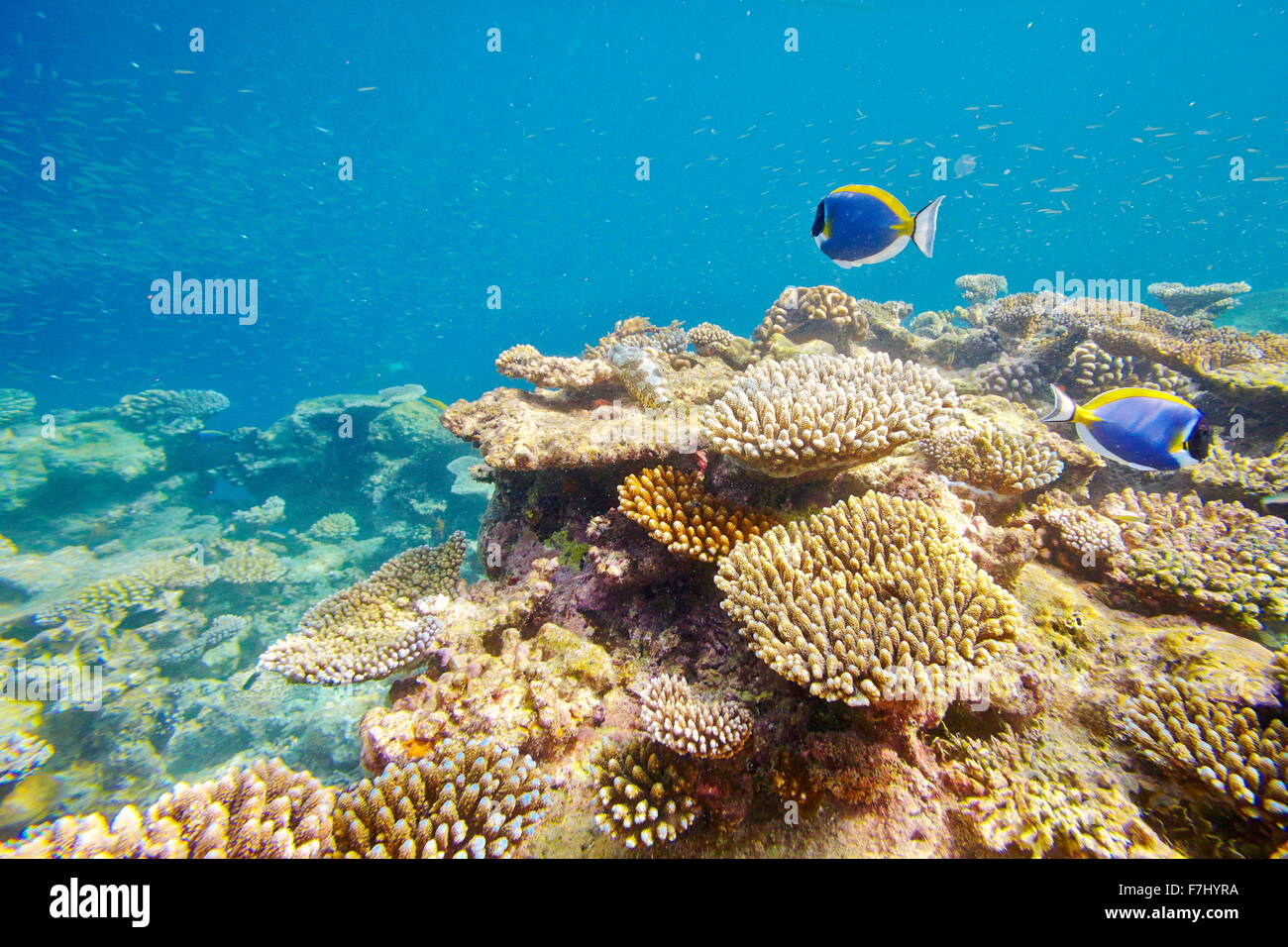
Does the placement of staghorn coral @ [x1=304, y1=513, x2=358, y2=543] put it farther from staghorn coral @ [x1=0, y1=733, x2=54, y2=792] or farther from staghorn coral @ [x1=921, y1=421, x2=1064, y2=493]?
staghorn coral @ [x1=921, y1=421, x2=1064, y2=493]

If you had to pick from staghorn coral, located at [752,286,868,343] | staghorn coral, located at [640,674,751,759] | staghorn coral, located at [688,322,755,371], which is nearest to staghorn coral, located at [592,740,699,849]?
staghorn coral, located at [640,674,751,759]

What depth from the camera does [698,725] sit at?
280 centimetres

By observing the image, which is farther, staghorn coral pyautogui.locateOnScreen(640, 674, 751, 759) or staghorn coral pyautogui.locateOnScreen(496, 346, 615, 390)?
staghorn coral pyautogui.locateOnScreen(496, 346, 615, 390)

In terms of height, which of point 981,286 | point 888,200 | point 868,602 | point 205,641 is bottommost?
point 205,641

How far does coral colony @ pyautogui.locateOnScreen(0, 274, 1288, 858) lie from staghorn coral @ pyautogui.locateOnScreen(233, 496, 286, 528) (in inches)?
274

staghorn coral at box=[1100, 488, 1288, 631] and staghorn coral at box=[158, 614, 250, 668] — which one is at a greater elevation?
staghorn coral at box=[1100, 488, 1288, 631]

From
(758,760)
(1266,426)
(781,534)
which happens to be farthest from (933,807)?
(1266,426)

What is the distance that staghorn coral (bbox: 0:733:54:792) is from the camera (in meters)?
7.29

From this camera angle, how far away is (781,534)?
349cm

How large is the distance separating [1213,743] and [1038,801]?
100 centimetres

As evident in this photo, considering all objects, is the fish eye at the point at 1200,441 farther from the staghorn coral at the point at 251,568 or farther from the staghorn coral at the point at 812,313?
the staghorn coral at the point at 251,568

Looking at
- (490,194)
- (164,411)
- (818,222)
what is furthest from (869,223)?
(490,194)

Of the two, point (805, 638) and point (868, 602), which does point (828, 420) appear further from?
point (805, 638)

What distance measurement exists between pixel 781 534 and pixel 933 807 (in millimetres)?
1774
